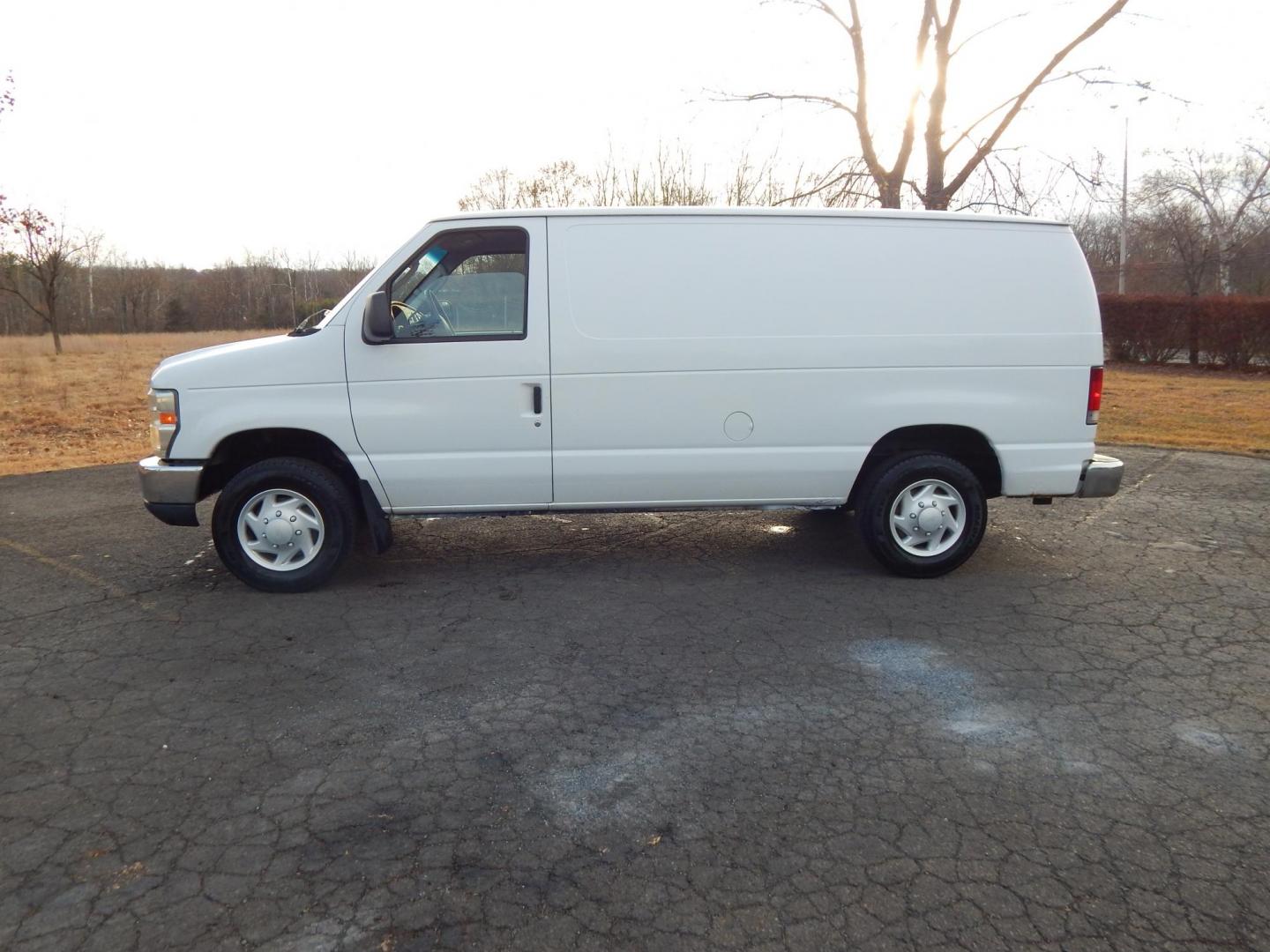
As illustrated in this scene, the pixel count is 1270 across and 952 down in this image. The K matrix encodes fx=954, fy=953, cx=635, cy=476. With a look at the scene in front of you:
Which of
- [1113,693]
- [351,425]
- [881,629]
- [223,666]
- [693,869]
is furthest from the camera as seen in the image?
[351,425]

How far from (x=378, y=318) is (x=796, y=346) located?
2360 mm

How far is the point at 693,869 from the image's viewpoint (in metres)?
2.82

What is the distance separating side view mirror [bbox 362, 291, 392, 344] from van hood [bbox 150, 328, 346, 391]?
0.21 m

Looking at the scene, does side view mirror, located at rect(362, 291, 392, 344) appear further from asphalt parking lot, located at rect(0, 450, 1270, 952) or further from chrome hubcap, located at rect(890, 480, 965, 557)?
chrome hubcap, located at rect(890, 480, 965, 557)

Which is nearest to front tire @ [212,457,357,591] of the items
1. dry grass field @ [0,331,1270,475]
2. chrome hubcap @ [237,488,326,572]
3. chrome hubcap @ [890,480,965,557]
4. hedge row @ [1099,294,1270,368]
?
chrome hubcap @ [237,488,326,572]

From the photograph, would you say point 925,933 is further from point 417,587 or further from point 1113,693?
point 417,587

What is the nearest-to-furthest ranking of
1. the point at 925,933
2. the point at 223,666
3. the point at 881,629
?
the point at 925,933 < the point at 223,666 < the point at 881,629

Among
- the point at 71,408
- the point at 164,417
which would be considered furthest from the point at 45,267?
the point at 164,417

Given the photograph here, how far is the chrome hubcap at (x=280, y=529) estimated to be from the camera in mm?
5508

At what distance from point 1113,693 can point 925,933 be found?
2.02 m

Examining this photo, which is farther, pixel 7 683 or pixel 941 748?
pixel 7 683

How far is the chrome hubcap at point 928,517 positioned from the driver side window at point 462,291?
8.18 feet

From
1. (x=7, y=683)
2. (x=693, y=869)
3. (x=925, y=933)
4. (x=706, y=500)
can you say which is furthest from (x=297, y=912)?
(x=706, y=500)

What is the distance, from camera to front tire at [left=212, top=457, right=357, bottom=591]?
545 centimetres
